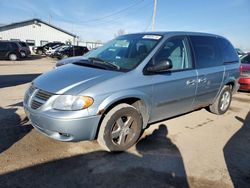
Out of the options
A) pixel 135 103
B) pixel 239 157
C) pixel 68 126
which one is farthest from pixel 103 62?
pixel 239 157

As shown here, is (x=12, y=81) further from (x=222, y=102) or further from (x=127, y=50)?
(x=222, y=102)

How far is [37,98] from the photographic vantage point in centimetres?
336

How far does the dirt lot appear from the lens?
2.92 metres

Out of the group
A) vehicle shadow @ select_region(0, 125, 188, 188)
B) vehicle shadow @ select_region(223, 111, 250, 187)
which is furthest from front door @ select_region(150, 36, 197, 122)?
vehicle shadow @ select_region(223, 111, 250, 187)

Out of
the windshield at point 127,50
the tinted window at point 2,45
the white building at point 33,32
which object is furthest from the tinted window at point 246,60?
the white building at point 33,32

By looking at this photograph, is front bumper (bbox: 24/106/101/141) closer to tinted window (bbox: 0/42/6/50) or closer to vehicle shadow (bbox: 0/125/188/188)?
vehicle shadow (bbox: 0/125/188/188)

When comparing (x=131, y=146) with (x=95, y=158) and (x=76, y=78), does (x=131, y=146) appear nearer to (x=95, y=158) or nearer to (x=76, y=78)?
(x=95, y=158)

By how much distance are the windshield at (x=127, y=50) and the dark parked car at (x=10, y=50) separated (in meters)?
19.0

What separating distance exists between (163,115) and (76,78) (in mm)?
1714

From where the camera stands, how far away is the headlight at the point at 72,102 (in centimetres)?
311

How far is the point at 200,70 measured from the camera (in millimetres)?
4629

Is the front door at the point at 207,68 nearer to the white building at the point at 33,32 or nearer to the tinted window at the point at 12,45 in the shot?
the tinted window at the point at 12,45

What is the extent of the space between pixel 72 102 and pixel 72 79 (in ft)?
1.48

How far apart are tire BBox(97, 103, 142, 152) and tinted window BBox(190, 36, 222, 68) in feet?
6.12
